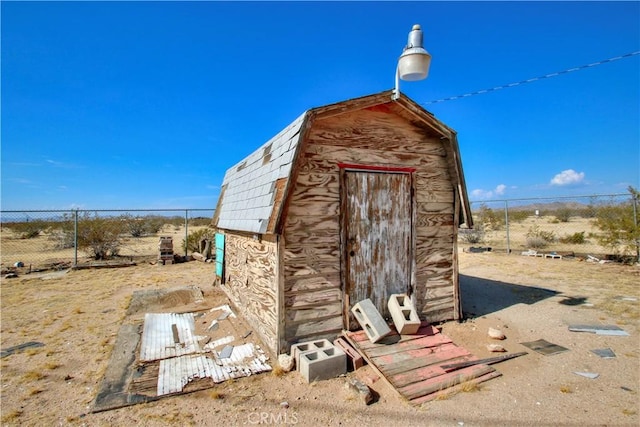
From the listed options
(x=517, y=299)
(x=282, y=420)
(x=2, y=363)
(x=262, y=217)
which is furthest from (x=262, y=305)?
(x=517, y=299)

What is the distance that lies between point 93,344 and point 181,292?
2.77m

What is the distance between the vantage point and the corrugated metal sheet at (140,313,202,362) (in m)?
4.78

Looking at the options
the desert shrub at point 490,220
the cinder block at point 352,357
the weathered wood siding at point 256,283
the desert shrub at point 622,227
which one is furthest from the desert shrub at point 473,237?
the cinder block at point 352,357

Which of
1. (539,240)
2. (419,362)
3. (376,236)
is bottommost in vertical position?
(419,362)

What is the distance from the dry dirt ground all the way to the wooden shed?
97 cm

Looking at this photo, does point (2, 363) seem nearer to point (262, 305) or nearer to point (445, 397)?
point (262, 305)

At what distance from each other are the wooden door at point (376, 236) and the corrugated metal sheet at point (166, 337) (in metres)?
2.73

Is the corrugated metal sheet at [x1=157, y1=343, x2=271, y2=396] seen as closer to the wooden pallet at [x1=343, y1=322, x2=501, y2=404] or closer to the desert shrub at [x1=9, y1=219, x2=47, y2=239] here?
the wooden pallet at [x1=343, y1=322, x2=501, y2=404]

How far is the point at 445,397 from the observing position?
357 cm

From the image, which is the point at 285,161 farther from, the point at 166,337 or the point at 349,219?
the point at 166,337

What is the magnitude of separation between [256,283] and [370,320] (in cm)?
210

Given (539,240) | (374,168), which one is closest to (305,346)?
(374,168)

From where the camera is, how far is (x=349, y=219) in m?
5.04

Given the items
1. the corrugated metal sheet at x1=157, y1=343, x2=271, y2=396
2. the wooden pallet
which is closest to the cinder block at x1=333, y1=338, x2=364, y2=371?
the wooden pallet
